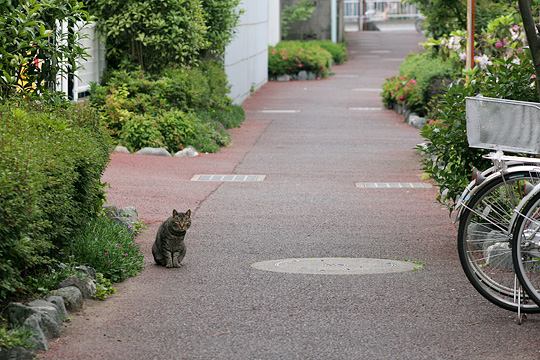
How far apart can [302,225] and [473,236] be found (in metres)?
3.57

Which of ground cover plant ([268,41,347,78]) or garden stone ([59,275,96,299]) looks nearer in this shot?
garden stone ([59,275,96,299])

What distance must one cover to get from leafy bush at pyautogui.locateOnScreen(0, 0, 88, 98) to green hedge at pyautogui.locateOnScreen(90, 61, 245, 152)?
649cm

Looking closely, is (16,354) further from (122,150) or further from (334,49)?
(334,49)

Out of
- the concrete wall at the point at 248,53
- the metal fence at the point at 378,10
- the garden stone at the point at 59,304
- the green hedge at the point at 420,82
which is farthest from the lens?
the metal fence at the point at 378,10

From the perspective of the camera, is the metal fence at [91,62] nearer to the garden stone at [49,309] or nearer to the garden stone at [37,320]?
the garden stone at [49,309]

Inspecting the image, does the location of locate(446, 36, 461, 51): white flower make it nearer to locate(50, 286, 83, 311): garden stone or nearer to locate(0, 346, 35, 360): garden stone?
locate(50, 286, 83, 311): garden stone

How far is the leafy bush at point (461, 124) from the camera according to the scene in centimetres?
960

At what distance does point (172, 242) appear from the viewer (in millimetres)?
8914

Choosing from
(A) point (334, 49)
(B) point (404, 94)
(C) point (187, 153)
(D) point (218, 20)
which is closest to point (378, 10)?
(A) point (334, 49)

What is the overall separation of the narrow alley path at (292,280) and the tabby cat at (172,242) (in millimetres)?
83

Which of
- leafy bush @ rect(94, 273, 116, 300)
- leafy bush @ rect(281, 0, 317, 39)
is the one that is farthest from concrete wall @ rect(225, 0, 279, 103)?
leafy bush @ rect(94, 273, 116, 300)

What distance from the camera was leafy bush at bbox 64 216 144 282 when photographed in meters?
8.37

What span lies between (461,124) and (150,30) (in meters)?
10.3

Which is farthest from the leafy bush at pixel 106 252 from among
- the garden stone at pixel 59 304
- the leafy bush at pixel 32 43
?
the leafy bush at pixel 32 43
